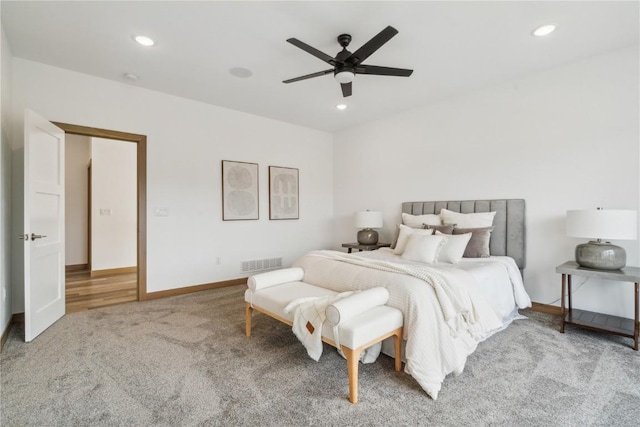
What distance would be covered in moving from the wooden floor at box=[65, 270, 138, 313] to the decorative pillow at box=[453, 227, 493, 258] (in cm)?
426

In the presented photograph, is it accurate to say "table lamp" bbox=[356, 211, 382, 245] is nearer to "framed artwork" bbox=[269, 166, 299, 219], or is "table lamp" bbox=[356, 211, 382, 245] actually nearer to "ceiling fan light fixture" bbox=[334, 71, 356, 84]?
"framed artwork" bbox=[269, 166, 299, 219]

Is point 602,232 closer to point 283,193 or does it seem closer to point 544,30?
point 544,30

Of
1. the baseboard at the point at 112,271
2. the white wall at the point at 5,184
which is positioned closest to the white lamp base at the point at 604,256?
the white wall at the point at 5,184

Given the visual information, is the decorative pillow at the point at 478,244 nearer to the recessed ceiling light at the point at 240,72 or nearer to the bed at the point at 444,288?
the bed at the point at 444,288

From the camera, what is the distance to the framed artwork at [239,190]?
4715 millimetres

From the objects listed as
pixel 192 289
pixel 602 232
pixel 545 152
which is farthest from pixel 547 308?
pixel 192 289

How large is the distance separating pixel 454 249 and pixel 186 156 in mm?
3738

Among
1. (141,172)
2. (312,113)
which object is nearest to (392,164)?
(312,113)

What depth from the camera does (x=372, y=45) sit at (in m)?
2.30

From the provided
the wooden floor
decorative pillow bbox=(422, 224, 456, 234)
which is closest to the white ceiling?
decorative pillow bbox=(422, 224, 456, 234)

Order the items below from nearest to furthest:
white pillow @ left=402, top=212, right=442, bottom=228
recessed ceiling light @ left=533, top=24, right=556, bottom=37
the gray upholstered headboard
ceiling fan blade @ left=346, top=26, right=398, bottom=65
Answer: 1. ceiling fan blade @ left=346, top=26, right=398, bottom=65
2. recessed ceiling light @ left=533, top=24, right=556, bottom=37
3. the gray upholstered headboard
4. white pillow @ left=402, top=212, right=442, bottom=228

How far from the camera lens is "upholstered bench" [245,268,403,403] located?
185 centimetres

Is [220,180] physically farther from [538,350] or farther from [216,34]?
[538,350]

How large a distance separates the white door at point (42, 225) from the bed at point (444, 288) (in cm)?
250
